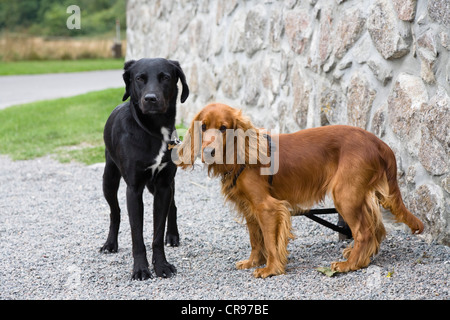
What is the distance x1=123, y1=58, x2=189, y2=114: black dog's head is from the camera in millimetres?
3309

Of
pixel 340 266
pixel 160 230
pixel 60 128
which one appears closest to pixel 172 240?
pixel 160 230

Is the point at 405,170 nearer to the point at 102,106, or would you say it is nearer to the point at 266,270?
the point at 266,270

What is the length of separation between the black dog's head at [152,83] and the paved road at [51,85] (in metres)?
9.89

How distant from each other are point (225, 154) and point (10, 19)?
114 ft

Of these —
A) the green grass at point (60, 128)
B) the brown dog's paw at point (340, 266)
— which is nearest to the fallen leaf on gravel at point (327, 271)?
the brown dog's paw at point (340, 266)

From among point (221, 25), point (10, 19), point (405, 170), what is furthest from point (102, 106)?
point (10, 19)

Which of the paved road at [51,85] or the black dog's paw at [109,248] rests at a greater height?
the black dog's paw at [109,248]

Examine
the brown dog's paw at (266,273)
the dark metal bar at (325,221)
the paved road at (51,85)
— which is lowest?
the paved road at (51,85)

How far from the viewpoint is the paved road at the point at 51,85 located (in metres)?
14.1

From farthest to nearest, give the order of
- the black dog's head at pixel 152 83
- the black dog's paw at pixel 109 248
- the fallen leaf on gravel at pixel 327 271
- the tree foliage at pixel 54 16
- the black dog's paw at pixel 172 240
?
the tree foliage at pixel 54 16 → the black dog's paw at pixel 172 240 → the black dog's paw at pixel 109 248 → the black dog's head at pixel 152 83 → the fallen leaf on gravel at pixel 327 271

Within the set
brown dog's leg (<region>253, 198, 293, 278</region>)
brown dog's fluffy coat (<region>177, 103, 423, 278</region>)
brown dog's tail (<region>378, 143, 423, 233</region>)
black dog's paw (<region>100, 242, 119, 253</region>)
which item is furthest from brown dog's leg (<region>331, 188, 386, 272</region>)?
black dog's paw (<region>100, 242, 119, 253</region>)

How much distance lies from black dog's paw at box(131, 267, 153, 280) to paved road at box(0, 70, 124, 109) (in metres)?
10.2

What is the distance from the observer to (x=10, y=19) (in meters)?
34.3

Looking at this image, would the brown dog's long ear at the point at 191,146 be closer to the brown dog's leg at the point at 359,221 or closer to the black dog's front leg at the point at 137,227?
the black dog's front leg at the point at 137,227
